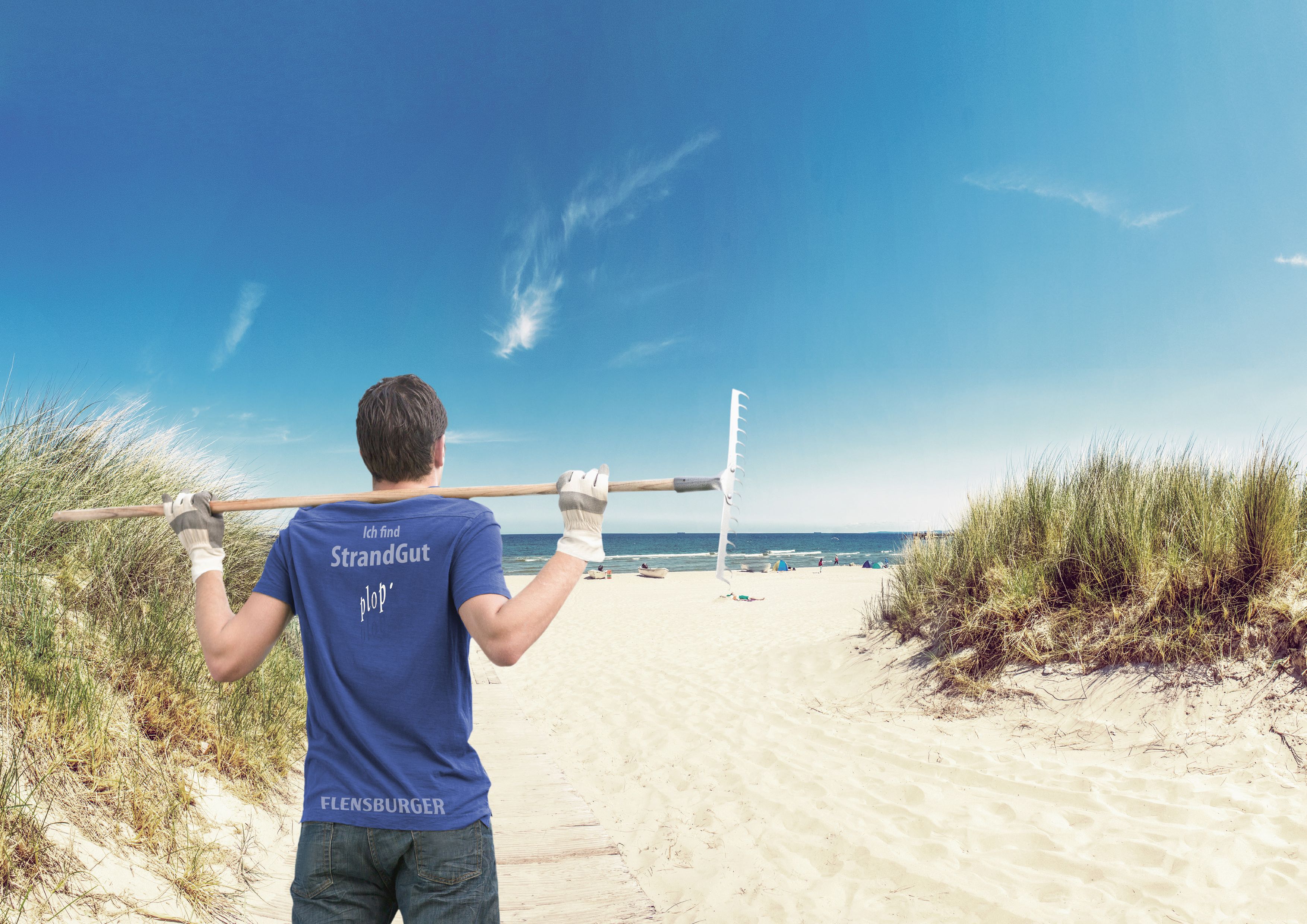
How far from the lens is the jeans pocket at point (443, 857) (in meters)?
1.54

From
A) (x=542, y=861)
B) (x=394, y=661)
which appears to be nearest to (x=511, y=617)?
(x=394, y=661)

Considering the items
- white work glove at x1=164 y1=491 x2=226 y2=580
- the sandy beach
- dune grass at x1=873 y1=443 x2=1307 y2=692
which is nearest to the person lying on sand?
white work glove at x1=164 y1=491 x2=226 y2=580

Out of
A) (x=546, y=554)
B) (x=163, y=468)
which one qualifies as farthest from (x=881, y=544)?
(x=163, y=468)

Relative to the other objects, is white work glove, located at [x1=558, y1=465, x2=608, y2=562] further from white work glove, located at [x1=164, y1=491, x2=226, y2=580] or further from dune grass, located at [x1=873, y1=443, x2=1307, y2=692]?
dune grass, located at [x1=873, y1=443, x2=1307, y2=692]

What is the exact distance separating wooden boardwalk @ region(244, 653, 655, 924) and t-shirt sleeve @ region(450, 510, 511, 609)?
2.36m

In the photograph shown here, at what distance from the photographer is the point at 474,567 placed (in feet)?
5.21

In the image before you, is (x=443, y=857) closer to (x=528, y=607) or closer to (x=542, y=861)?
(x=528, y=607)

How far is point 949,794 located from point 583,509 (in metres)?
4.20

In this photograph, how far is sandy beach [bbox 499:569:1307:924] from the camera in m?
3.61

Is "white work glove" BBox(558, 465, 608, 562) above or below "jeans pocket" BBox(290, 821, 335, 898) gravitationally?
above

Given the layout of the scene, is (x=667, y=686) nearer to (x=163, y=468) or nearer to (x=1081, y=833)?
(x=1081, y=833)

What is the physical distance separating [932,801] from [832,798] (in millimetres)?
672

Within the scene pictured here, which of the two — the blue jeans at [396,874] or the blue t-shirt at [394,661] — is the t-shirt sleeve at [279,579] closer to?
the blue t-shirt at [394,661]

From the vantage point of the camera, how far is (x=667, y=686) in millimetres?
8594
